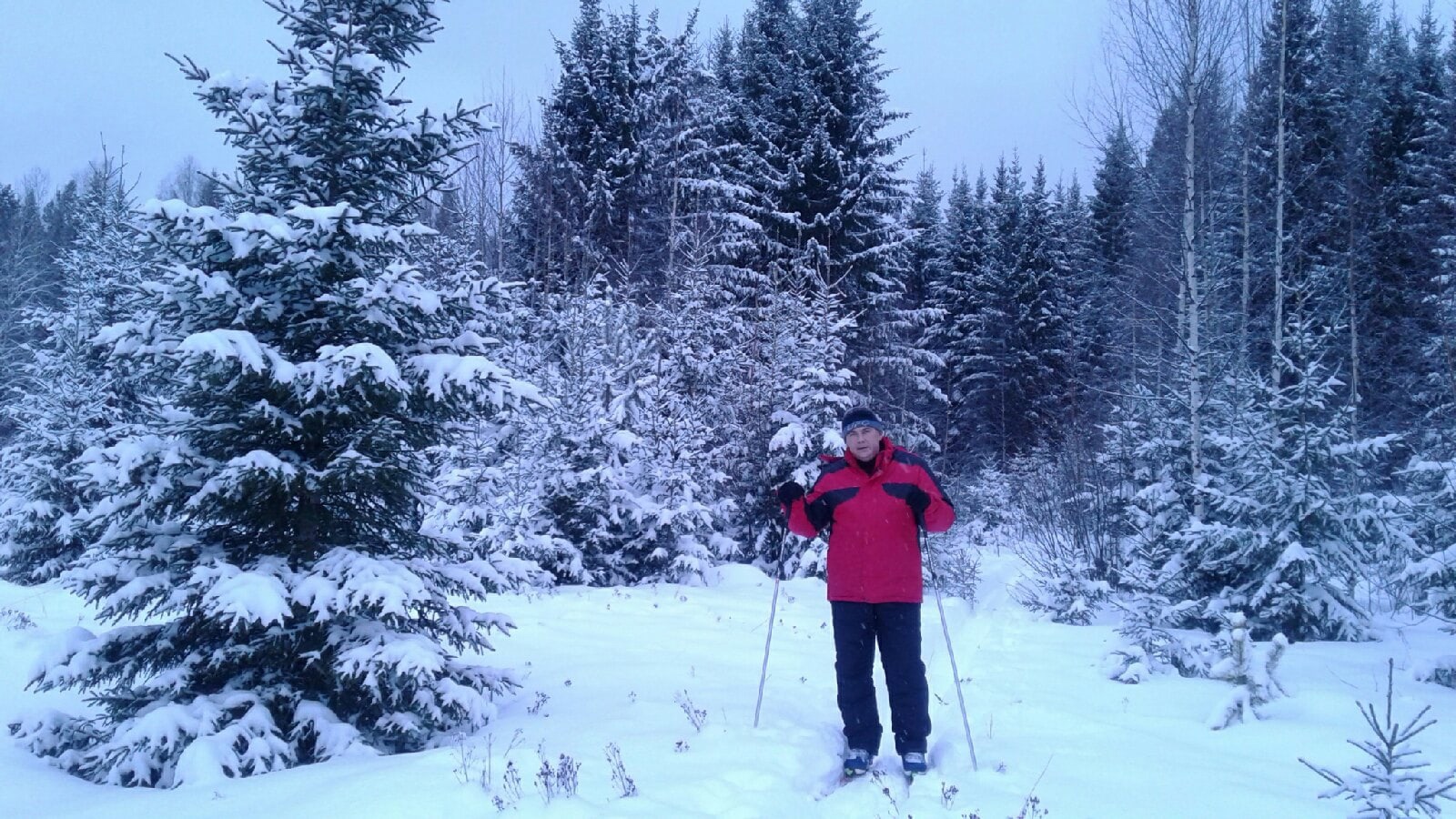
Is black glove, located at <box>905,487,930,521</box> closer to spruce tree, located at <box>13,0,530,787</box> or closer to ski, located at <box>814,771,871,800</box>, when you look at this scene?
ski, located at <box>814,771,871,800</box>

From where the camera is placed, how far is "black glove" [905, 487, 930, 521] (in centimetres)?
479

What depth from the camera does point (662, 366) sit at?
17688 millimetres

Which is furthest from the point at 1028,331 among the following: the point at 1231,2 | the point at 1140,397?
the point at 1140,397

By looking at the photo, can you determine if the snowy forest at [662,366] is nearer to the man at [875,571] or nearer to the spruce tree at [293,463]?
the spruce tree at [293,463]

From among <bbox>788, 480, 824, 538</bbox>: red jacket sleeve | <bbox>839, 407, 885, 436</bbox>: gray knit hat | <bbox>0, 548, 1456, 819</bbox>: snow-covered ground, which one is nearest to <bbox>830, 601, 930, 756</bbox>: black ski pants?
<bbox>0, 548, 1456, 819</bbox>: snow-covered ground

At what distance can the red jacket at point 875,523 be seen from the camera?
480 cm

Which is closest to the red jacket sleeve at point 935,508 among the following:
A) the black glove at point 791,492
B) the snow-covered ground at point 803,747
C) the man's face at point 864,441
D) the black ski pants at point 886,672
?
the man's face at point 864,441

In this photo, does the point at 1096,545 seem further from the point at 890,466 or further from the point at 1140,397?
the point at 890,466

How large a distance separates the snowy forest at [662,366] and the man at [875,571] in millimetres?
2087

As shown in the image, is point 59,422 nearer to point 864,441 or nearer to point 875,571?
point 864,441

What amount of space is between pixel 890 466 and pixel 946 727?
75.7 inches

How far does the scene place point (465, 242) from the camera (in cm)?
2139

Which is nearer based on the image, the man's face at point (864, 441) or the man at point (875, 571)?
the man at point (875, 571)

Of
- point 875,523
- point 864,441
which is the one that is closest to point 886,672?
point 875,523
